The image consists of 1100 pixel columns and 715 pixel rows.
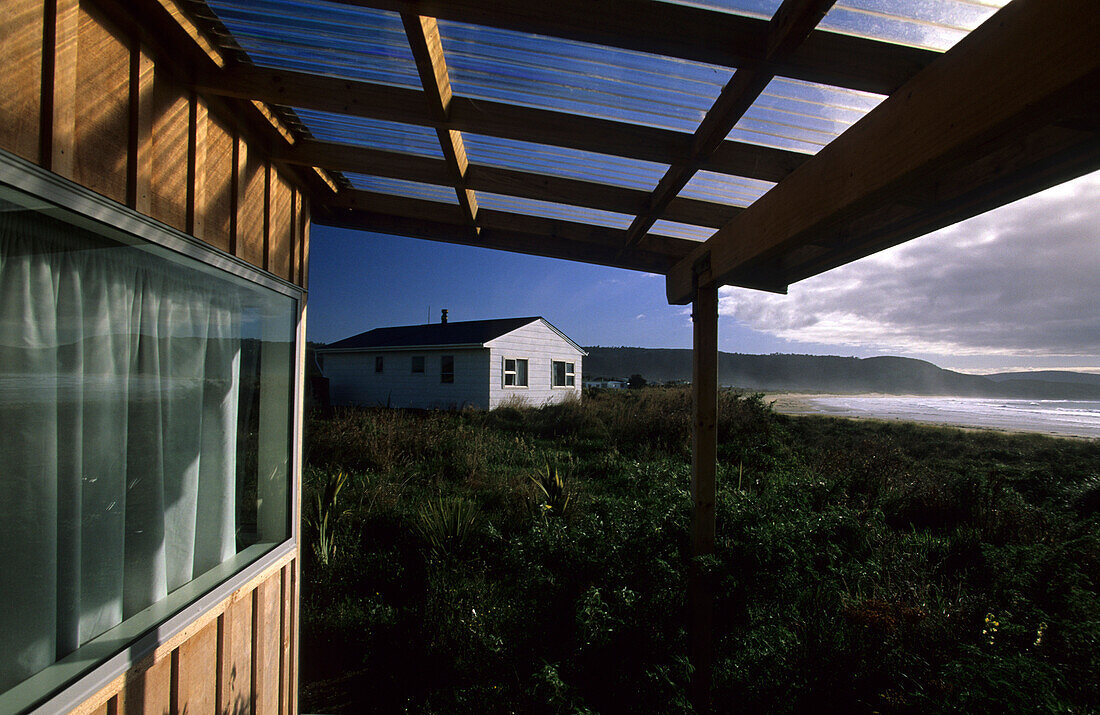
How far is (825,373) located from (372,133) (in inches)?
3653

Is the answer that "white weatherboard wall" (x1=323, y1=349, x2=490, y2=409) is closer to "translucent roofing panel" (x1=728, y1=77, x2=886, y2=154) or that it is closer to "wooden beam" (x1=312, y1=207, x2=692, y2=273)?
"wooden beam" (x1=312, y1=207, x2=692, y2=273)

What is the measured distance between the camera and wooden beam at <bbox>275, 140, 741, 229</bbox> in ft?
8.05

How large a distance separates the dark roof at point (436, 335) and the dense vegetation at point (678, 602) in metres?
11.3

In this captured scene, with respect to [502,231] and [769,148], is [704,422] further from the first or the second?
[502,231]

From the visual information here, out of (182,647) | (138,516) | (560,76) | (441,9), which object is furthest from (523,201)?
(182,647)

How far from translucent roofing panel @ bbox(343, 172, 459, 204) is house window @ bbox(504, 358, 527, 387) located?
45.0 feet

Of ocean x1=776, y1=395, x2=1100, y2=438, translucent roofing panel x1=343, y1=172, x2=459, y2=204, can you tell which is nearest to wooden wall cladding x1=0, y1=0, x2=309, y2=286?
translucent roofing panel x1=343, y1=172, x2=459, y2=204

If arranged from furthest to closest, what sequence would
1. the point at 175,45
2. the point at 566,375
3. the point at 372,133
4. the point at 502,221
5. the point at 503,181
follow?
the point at 566,375 < the point at 502,221 < the point at 503,181 < the point at 372,133 < the point at 175,45

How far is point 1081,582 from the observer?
293cm

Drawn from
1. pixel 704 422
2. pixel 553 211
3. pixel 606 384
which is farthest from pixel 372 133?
pixel 606 384

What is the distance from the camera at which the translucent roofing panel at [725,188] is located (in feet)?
7.77

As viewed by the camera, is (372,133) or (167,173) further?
(372,133)

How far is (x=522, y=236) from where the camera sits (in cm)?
333

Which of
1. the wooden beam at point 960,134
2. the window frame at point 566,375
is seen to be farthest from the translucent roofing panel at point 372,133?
the window frame at point 566,375
